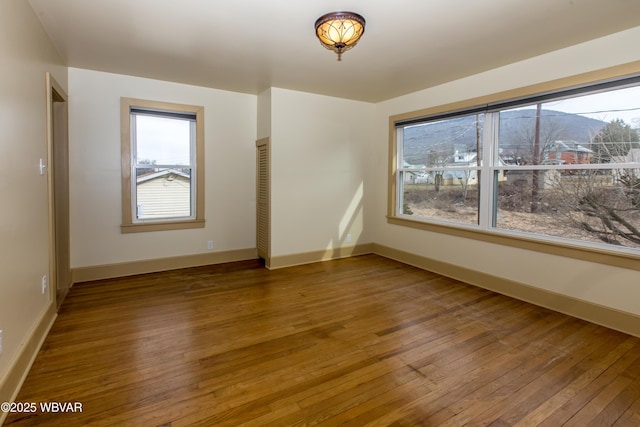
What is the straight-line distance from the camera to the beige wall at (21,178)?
1.89 m

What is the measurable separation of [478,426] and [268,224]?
3.48 metres

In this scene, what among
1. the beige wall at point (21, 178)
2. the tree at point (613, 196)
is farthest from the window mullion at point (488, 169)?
the beige wall at point (21, 178)

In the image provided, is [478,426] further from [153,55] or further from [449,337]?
[153,55]

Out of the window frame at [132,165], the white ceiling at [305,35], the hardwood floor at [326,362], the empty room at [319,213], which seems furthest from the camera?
the window frame at [132,165]

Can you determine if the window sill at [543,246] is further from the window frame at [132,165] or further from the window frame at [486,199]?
the window frame at [132,165]

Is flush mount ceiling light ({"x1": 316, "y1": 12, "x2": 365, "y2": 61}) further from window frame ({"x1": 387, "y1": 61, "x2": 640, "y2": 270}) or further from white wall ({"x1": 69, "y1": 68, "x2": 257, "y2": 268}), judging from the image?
white wall ({"x1": 69, "y1": 68, "x2": 257, "y2": 268})

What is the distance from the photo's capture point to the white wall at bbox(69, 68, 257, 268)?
12.8 ft

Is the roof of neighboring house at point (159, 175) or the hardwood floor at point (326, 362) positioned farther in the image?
the roof of neighboring house at point (159, 175)

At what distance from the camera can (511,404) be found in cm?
190

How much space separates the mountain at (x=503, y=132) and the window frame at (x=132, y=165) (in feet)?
10.1

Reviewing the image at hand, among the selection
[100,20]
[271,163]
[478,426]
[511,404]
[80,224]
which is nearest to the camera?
[478,426]

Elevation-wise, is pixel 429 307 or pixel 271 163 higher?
pixel 271 163

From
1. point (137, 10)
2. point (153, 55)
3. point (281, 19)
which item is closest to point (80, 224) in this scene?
point (153, 55)

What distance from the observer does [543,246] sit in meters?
3.32
